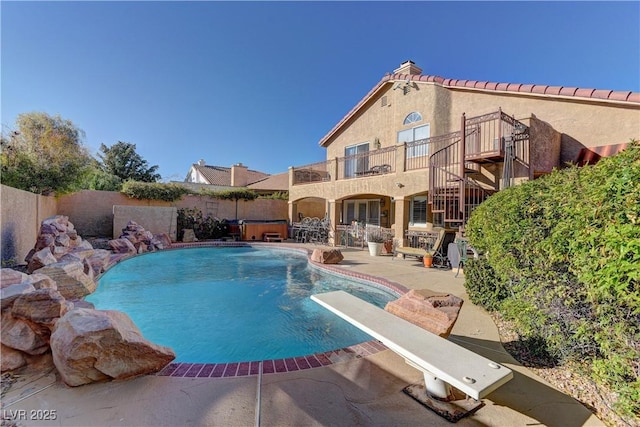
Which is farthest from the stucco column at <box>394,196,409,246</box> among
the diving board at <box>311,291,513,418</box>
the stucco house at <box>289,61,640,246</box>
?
the diving board at <box>311,291,513,418</box>

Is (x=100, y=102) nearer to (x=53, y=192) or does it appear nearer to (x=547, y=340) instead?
(x=53, y=192)

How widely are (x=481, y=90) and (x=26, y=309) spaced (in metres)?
14.6

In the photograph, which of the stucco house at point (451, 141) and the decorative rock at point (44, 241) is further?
the decorative rock at point (44, 241)

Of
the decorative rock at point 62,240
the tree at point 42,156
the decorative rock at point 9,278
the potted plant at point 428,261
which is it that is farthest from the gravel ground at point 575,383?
the tree at point 42,156

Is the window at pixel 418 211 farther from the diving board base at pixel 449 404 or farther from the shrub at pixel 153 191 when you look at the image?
the shrub at pixel 153 191

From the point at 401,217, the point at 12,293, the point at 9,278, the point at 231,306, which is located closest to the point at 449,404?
the point at 12,293

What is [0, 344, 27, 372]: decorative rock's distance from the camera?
321 cm

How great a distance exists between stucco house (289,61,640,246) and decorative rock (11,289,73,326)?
33.0 ft

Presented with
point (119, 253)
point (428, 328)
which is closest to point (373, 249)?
point (428, 328)

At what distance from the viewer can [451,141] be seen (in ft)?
41.0

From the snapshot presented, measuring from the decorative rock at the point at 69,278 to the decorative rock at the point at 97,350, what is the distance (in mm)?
4667

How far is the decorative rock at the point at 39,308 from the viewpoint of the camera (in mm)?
3449

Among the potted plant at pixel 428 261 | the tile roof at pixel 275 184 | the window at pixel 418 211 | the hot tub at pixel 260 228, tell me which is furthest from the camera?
the tile roof at pixel 275 184

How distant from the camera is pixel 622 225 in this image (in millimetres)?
2254
